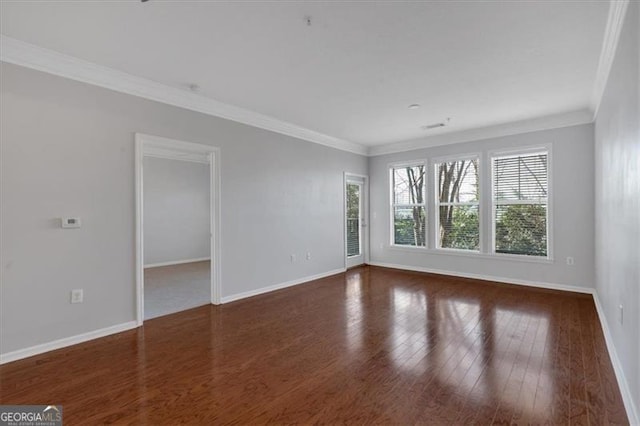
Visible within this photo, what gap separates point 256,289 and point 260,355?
2019mm

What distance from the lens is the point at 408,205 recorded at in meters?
6.59

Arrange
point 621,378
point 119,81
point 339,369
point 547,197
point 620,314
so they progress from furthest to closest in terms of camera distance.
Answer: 1. point 547,197
2. point 119,81
3. point 339,369
4. point 620,314
5. point 621,378

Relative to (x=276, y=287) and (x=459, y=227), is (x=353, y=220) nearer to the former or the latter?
(x=459, y=227)

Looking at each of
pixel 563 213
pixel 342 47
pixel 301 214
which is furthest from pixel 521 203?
pixel 342 47

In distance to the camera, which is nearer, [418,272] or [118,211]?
[118,211]

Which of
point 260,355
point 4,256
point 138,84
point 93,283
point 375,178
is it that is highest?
point 138,84

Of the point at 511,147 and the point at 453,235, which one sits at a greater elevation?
the point at 511,147

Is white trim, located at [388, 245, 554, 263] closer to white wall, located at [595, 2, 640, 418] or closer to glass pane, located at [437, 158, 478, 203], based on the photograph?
glass pane, located at [437, 158, 478, 203]

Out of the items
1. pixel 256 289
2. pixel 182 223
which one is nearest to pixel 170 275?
pixel 182 223

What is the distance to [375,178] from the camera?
7.11 m

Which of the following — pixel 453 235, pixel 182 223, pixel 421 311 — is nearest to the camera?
pixel 421 311

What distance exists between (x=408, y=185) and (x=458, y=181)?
1028 mm

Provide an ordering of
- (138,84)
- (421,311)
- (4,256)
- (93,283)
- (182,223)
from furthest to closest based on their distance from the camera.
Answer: (182,223)
(421,311)
(138,84)
(93,283)
(4,256)

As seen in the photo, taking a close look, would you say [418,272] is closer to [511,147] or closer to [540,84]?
[511,147]
